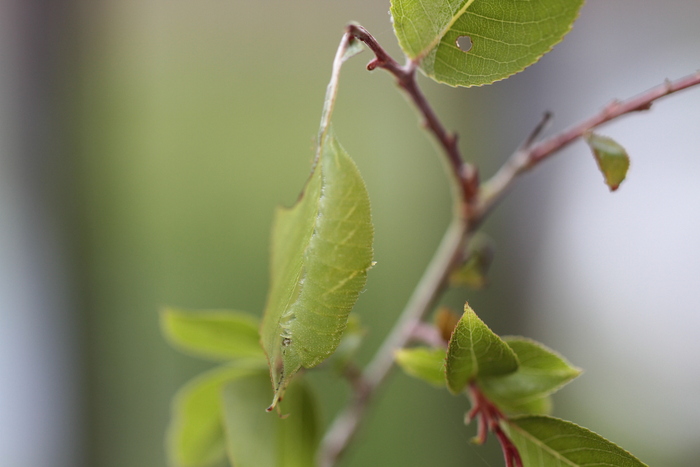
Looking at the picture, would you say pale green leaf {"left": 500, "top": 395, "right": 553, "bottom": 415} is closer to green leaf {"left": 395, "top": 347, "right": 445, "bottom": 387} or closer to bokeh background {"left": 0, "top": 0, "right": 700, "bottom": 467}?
green leaf {"left": 395, "top": 347, "right": 445, "bottom": 387}

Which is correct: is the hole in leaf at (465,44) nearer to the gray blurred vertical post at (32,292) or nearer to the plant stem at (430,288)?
the plant stem at (430,288)

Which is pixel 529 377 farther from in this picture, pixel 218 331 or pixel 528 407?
pixel 218 331

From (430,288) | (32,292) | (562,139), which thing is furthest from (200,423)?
(32,292)

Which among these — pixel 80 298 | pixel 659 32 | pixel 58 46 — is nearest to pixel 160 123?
pixel 58 46

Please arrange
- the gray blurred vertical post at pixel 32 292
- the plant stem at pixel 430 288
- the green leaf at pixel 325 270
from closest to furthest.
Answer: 1. the green leaf at pixel 325 270
2. the plant stem at pixel 430 288
3. the gray blurred vertical post at pixel 32 292

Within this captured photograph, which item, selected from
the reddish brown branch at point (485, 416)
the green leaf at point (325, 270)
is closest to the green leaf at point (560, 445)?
the reddish brown branch at point (485, 416)

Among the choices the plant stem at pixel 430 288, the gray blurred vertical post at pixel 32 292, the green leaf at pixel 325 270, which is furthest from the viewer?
the gray blurred vertical post at pixel 32 292
